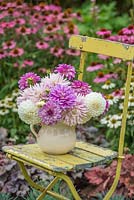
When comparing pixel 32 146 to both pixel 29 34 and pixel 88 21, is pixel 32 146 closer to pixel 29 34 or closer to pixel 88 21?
pixel 29 34

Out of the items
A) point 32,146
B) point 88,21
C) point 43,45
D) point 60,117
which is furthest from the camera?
point 88,21

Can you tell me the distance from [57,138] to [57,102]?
0.16m

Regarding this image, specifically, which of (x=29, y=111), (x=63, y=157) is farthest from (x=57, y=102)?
(x=63, y=157)

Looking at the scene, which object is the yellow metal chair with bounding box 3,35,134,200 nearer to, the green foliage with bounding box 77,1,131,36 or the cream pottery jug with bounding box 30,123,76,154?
the cream pottery jug with bounding box 30,123,76,154

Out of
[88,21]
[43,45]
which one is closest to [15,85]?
[43,45]

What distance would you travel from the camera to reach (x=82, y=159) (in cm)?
289

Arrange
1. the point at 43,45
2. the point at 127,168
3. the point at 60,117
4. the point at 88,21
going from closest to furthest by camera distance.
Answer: the point at 60,117
the point at 127,168
the point at 43,45
the point at 88,21

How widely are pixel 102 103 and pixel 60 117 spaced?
20cm

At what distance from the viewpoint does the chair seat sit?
9.13ft

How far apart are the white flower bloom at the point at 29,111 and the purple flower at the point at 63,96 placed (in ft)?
0.30

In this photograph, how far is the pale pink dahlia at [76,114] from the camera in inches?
112

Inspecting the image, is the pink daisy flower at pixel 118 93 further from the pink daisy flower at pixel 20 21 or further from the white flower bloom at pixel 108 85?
the pink daisy flower at pixel 20 21

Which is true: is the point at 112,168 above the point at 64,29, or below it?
below

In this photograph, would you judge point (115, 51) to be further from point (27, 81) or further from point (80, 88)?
point (27, 81)
